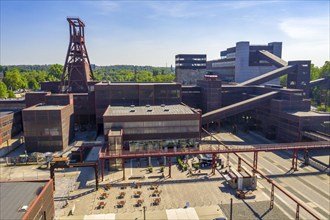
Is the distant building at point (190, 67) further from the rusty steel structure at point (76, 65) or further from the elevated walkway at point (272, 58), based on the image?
the rusty steel structure at point (76, 65)

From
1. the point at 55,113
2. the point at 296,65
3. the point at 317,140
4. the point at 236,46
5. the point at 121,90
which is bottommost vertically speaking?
the point at 317,140

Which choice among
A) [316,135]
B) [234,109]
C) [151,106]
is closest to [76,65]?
[151,106]

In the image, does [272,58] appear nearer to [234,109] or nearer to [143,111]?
[234,109]

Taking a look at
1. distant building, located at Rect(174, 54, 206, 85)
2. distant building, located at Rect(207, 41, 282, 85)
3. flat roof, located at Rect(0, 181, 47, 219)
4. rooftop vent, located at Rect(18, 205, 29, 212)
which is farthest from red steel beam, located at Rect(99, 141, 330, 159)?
distant building, located at Rect(174, 54, 206, 85)

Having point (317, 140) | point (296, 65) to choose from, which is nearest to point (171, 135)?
point (317, 140)

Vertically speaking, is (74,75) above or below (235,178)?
above

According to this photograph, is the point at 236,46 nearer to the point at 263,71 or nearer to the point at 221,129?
the point at 263,71

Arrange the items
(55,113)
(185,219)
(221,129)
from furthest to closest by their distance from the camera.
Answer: (221,129) → (55,113) → (185,219)

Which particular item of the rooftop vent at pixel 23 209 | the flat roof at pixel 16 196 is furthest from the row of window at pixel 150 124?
the rooftop vent at pixel 23 209
